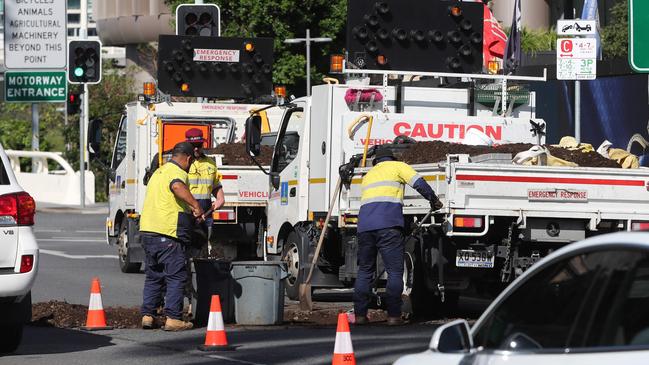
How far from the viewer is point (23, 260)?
10734mm

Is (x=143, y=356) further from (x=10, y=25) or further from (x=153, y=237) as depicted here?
(x=10, y=25)

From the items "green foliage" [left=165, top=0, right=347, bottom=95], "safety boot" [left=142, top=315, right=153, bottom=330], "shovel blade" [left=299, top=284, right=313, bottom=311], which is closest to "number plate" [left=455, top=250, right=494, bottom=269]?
"shovel blade" [left=299, top=284, right=313, bottom=311]

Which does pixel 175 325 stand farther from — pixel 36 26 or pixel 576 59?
pixel 36 26

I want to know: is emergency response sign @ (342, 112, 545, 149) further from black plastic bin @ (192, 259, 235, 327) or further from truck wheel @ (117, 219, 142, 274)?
truck wheel @ (117, 219, 142, 274)

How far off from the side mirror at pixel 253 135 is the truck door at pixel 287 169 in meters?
0.37

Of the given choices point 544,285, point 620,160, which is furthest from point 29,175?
point 544,285

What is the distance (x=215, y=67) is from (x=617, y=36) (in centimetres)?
2184

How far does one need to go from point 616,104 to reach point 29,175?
81.4ft

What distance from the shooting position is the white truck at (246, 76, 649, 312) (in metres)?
13.7

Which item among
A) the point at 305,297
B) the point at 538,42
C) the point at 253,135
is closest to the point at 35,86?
the point at 253,135

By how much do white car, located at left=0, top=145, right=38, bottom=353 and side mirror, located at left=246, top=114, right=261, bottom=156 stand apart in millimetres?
6183

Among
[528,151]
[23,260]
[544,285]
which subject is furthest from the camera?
[528,151]

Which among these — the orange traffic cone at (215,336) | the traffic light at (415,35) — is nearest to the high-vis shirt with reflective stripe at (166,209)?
the orange traffic cone at (215,336)

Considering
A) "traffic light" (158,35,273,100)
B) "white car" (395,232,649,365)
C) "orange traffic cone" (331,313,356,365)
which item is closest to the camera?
"white car" (395,232,649,365)
